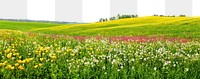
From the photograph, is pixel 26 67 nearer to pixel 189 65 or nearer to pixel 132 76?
pixel 132 76

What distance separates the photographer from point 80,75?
366 inches

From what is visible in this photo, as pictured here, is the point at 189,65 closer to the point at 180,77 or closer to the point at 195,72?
the point at 195,72

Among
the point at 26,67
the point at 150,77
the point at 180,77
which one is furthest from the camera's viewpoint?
the point at 26,67

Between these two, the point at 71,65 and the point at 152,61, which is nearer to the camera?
the point at 71,65

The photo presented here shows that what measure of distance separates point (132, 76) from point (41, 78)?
198 cm

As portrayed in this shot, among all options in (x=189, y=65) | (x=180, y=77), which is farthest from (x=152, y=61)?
(x=180, y=77)

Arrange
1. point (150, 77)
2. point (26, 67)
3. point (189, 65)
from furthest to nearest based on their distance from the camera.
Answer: point (189, 65) → point (26, 67) → point (150, 77)

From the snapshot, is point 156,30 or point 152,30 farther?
point 152,30

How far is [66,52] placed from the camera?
1238 centimetres

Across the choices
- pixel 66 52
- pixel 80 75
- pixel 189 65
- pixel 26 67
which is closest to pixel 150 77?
pixel 80 75

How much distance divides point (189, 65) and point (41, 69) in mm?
3594

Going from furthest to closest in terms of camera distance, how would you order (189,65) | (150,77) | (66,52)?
(66,52) → (189,65) → (150,77)

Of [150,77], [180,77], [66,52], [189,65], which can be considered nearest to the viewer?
[150,77]

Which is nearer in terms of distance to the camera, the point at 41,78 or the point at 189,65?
the point at 41,78
